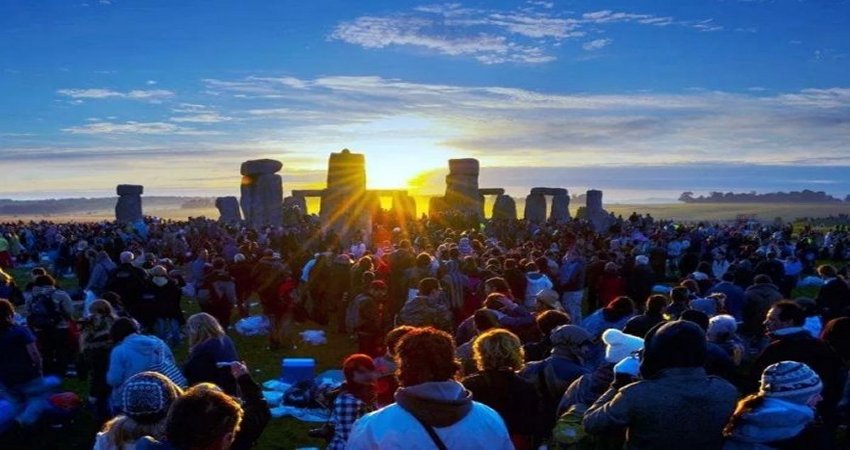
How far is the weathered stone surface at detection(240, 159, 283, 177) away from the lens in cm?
3528

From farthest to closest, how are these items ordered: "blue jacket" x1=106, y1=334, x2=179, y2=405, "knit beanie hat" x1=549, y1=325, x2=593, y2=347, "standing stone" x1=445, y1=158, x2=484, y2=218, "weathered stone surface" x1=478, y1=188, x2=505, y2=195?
1. "weathered stone surface" x1=478, y1=188, x2=505, y2=195
2. "standing stone" x1=445, y1=158, x2=484, y2=218
3. "blue jacket" x1=106, y1=334, x2=179, y2=405
4. "knit beanie hat" x1=549, y1=325, x2=593, y2=347

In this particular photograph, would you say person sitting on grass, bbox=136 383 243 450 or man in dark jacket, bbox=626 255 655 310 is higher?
A: person sitting on grass, bbox=136 383 243 450

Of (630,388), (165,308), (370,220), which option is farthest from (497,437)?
(370,220)

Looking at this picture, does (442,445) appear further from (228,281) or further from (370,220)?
(370,220)

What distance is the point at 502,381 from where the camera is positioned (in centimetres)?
538

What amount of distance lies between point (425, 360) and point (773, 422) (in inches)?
77.8

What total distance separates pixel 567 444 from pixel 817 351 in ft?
9.64

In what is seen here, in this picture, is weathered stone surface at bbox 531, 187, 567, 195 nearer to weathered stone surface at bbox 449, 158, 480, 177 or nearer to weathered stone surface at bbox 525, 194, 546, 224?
weathered stone surface at bbox 525, 194, 546, 224

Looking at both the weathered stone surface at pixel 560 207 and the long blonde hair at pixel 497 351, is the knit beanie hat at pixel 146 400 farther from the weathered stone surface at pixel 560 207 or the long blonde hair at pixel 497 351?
the weathered stone surface at pixel 560 207

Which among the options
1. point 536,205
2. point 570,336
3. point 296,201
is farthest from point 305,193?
point 570,336

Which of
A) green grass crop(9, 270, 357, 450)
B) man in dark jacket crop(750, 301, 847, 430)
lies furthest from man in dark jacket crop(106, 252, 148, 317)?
man in dark jacket crop(750, 301, 847, 430)

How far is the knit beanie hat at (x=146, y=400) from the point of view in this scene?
426 centimetres

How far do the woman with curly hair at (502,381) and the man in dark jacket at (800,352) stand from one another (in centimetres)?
225

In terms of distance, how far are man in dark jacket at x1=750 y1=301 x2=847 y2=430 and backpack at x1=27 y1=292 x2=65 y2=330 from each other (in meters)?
8.88
